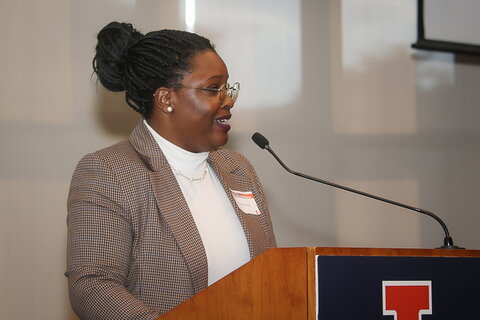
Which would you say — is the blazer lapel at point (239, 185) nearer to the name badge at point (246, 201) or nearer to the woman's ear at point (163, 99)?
the name badge at point (246, 201)

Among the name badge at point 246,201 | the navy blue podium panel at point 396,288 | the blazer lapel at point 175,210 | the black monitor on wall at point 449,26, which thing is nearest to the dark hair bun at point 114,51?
the blazer lapel at point 175,210

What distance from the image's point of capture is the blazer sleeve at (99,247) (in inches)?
69.1

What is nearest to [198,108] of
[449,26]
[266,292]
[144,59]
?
[144,59]

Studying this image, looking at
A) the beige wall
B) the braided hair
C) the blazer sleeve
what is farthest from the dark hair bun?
the beige wall

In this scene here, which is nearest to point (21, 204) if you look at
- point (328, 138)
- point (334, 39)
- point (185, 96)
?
point (185, 96)

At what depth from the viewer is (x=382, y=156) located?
13.7 ft

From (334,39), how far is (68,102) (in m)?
1.65

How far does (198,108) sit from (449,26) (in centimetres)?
259

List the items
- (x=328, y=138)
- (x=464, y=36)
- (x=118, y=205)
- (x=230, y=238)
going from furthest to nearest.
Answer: (x=464, y=36) < (x=328, y=138) < (x=230, y=238) < (x=118, y=205)

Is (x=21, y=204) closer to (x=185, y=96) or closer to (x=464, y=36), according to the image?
(x=185, y=96)

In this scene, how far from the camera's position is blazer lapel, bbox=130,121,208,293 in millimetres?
2006

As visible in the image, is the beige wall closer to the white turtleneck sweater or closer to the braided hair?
the braided hair

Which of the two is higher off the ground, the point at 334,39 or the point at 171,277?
the point at 334,39

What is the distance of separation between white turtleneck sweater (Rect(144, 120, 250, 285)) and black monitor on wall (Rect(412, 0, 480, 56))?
236 cm
